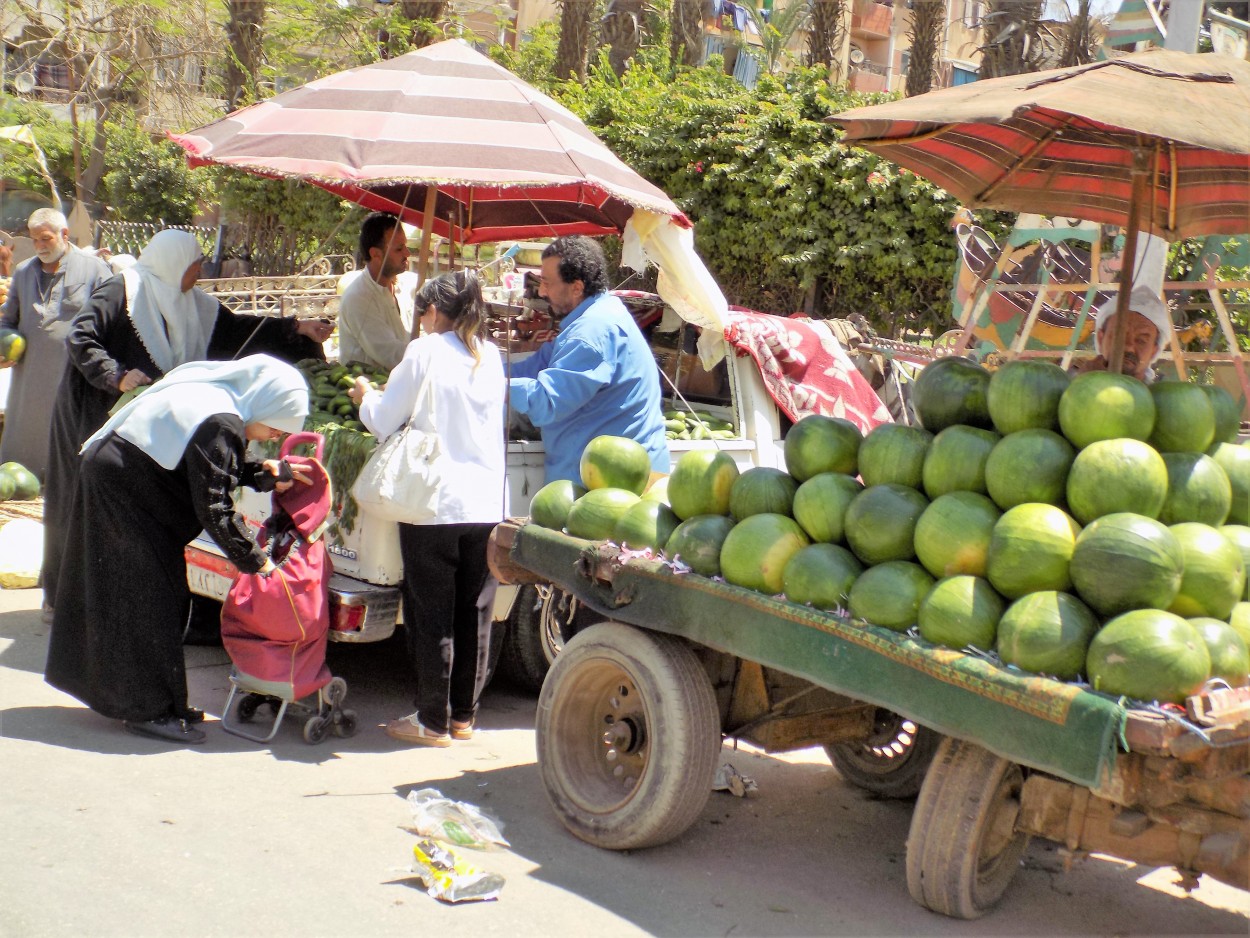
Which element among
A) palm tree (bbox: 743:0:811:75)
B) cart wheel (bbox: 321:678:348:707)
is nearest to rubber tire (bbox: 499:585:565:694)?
cart wheel (bbox: 321:678:348:707)

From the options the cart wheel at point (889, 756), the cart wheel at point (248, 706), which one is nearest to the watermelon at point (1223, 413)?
the cart wheel at point (889, 756)

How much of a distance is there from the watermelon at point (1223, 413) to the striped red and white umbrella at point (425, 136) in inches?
116

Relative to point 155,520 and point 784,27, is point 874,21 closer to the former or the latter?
point 784,27

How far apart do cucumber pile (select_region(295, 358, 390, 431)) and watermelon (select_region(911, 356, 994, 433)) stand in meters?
2.85

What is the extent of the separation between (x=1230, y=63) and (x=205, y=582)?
15.6 ft

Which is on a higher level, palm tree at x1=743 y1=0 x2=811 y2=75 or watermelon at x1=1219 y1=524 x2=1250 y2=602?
palm tree at x1=743 y1=0 x2=811 y2=75

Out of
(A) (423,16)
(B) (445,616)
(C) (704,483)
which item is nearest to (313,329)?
(B) (445,616)

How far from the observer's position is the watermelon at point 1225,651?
3.11 m

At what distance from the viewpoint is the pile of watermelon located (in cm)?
315

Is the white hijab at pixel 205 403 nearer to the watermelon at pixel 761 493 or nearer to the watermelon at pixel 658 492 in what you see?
Result: the watermelon at pixel 658 492

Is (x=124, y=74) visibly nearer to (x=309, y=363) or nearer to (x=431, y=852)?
(x=309, y=363)

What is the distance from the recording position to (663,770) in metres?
4.02

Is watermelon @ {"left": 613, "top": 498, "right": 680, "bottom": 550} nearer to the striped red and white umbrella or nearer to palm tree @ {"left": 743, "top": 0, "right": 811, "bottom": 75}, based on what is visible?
the striped red and white umbrella

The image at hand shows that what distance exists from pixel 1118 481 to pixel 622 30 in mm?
16336
